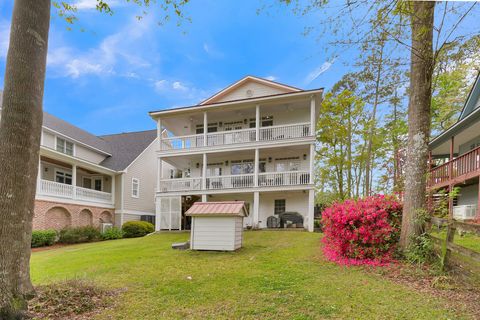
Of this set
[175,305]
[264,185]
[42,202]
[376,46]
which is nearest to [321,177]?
[264,185]

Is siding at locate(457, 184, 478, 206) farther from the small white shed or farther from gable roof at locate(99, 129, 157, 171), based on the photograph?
gable roof at locate(99, 129, 157, 171)

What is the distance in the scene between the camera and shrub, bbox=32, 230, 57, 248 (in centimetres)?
1423

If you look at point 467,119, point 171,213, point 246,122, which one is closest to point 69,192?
point 171,213

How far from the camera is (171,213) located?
17.2 m

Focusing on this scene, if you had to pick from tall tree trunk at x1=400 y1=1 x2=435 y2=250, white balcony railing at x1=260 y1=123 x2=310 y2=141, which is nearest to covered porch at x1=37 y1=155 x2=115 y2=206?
white balcony railing at x1=260 y1=123 x2=310 y2=141

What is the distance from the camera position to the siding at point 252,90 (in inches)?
711

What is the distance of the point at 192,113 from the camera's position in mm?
17891

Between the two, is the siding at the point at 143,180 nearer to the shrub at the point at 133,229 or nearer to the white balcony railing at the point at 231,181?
the shrub at the point at 133,229

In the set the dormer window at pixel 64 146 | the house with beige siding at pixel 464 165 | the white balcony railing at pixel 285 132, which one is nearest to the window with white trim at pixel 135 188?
the dormer window at pixel 64 146

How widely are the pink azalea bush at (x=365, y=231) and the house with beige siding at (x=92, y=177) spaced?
16.0 metres

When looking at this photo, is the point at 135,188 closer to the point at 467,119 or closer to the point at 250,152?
the point at 250,152

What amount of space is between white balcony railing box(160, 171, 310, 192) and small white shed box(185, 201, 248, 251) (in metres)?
7.13

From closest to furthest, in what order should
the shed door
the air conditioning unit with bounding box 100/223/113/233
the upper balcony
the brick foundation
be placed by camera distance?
1. the brick foundation
2. the upper balcony
3. the shed door
4. the air conditioning unit with bounding box 100/223/113/233

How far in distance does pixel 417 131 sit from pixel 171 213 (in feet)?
47.1
